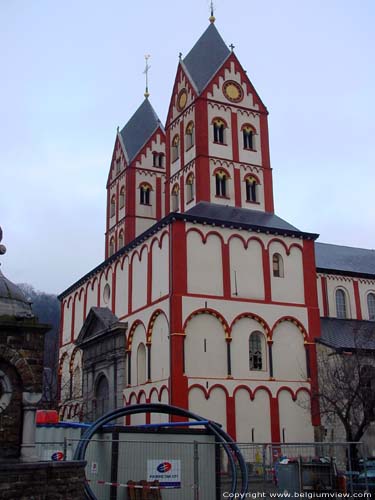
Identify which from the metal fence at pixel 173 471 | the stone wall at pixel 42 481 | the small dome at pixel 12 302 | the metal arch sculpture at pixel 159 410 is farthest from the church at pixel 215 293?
the stone wall at pixel 42 481

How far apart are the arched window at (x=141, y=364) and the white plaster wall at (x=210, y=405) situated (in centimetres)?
485

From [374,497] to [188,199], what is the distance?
2438 cm

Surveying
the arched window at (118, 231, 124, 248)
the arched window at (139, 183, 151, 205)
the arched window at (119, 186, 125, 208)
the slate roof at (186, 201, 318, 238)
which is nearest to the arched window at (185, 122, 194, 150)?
the slate roof at (186, 201, 318, 238)

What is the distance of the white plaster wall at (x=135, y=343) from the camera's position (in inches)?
1517

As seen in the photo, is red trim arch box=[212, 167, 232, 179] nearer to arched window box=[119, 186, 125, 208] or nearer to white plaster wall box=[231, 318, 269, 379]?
white plaster wall box=[231, 318, 269, 379]

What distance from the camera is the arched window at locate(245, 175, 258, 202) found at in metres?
42.8

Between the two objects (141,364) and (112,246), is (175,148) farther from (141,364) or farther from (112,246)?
(141,364)

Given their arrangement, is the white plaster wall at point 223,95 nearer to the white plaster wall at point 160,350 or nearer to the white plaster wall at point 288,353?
the white plaster wall at point 288,353

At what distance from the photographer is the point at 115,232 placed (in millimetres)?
52656

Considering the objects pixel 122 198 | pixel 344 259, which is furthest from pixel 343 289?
pixel 122 198

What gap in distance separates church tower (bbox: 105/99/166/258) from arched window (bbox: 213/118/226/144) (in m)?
10.2

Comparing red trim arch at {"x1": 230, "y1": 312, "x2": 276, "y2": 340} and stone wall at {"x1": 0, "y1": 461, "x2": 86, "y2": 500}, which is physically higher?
red trim arch at {"x1": 230, "y1": 312, "x2": 276, "y2": 340}

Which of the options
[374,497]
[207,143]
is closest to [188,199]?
[207,143]

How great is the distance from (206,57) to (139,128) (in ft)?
38.2
